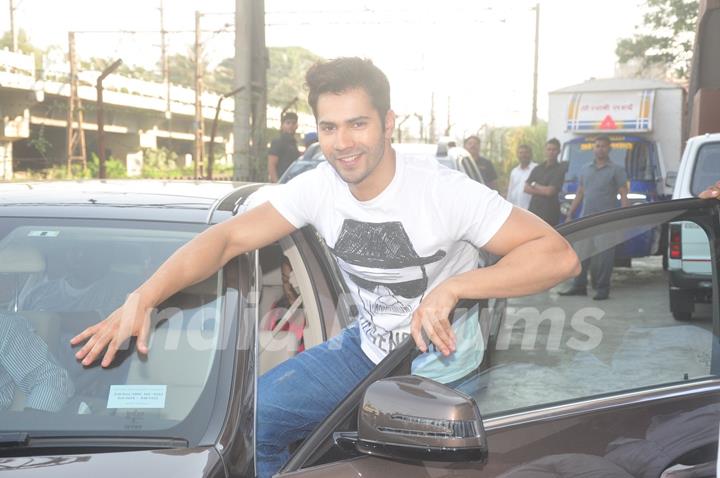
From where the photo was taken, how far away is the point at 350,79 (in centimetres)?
251

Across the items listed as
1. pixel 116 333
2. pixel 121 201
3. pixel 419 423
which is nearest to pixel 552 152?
pixel 121 201

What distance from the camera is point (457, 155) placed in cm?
980

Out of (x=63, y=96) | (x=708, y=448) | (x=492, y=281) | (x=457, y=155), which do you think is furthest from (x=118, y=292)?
(x=63, y=96)

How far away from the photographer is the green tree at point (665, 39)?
39.3 metres

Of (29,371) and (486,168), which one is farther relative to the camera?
(486,168)

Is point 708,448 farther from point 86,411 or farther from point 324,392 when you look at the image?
point 86,411

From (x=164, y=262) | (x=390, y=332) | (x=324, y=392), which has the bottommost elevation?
(x=324, y=392)

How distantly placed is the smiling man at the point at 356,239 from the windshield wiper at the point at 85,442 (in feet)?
0.85

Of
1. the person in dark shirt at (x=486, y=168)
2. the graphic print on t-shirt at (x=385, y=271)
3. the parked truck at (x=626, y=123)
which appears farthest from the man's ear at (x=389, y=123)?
the parked truck at (x=626, y=123)

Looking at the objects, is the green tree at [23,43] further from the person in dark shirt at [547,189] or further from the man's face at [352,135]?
the man's face at [352,135]

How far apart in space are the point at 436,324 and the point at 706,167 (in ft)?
23.3

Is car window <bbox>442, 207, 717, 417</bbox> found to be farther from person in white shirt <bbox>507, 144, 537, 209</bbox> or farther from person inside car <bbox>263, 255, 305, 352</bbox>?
person in white shirt <bbox>507, 144, 537, 209</bbox>

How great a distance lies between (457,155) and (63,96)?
111ft

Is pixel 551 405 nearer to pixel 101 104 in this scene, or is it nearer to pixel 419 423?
pixel 419 423
